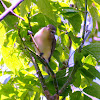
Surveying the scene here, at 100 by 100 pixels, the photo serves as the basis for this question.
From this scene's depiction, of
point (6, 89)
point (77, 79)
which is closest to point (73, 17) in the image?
point (77, 79)

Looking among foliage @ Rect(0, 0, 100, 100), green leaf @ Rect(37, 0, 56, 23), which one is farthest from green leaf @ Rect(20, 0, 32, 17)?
foliage @ Rect(0, 0, 100, 100)

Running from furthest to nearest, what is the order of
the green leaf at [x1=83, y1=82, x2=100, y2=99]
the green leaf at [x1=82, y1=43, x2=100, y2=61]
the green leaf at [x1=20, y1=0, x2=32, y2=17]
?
the green leaf at [x1=83, y1=82, x2=100, y2=99] → the green leaf at [x1=82, y1=43, x2=100, y2=61] → the green leaf at [x1=20, y1=0, x2=32, y2=17]

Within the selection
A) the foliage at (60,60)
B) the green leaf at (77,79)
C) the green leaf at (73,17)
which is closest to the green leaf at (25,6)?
the foliage at (60,60)

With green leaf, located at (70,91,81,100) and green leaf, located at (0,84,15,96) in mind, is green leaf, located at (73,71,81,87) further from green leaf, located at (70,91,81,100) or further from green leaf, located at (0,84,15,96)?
green leaf, located at (0,84,15,96)

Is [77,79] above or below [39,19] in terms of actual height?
below

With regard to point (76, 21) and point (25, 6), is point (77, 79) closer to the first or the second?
point (76, 21)

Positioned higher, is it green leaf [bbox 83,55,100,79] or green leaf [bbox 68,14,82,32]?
green leaf [bbox 68,14,82,32]

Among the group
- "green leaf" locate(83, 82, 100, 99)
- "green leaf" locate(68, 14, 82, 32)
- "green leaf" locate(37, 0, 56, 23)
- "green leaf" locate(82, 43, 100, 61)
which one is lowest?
"green leaf" locate(83, 82, 100, 99)

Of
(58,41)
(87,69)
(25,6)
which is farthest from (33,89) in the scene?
(25,6)

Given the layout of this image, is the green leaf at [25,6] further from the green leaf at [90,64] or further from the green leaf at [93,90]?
the green leaf at [93,90]

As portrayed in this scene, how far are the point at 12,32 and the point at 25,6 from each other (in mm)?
151

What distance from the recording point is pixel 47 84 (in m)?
0.89

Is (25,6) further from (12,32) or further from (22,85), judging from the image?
(22,85)

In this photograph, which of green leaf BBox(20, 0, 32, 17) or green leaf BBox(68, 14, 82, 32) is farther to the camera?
green leaf BBox(68, 14, 82, 32)
